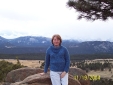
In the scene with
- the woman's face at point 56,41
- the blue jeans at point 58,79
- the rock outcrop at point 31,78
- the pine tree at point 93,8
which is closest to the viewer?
the woman's face at point 56,41

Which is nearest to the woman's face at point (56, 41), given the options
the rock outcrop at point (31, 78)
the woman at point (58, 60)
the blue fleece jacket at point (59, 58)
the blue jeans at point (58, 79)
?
the woman at point (58, 60)

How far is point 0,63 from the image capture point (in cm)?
1909

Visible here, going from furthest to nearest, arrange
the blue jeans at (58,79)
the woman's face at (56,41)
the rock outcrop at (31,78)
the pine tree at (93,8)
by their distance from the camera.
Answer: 1. the pine tree at (93,8)
2. the rock outcrop at (31,78)
3. the blue jeans at (58,79)
4. the woman's face at (56,41)

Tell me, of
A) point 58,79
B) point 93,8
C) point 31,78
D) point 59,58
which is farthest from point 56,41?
point 93,8

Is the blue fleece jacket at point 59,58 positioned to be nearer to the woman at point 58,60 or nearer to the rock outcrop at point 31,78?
the woman at point 58,60

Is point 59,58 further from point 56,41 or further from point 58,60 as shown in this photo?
point 56,41

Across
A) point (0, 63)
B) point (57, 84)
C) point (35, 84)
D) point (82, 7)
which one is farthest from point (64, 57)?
point (0, 63)

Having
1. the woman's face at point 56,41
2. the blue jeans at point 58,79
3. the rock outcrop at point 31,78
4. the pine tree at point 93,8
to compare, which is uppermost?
the pine tree at point 93,8

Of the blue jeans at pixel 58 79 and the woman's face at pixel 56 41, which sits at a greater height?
the woman's face at pixel 56 41

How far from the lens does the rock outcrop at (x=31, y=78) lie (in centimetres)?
857

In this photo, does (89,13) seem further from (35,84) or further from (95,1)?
(35,84)

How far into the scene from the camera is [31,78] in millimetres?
8969

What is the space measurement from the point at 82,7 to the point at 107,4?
1.02m

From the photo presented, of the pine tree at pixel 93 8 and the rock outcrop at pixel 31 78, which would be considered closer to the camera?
the rock outcrop at pixel 31 78
